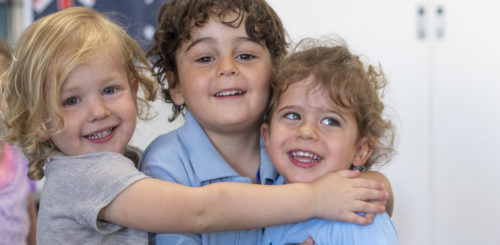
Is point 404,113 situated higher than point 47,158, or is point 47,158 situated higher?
point 47,158

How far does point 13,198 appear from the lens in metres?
1.47

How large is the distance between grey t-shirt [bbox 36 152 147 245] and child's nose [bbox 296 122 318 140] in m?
0.33

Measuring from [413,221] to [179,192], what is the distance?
1580mm

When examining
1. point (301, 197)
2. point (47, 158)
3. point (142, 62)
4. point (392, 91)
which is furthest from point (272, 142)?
point (392, 91)

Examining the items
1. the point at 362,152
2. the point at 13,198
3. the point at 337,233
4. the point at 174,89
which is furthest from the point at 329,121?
the point at 13,198

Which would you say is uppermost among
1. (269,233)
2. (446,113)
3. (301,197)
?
(301,197)

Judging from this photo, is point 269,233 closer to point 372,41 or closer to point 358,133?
point 358,133

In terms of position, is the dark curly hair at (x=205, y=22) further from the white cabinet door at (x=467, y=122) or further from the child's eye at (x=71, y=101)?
the white cabinet door at (x=467, y=122)

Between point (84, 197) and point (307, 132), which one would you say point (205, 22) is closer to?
point (307, 132)

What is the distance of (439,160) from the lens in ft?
7.45

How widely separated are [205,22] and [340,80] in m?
0.34

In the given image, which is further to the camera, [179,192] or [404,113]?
[404,113]

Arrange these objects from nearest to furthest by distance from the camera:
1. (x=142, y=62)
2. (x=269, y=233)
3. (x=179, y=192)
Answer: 1. (x=179, y=192)
2. (x=269, y=233)
3. (x=142, y=62)

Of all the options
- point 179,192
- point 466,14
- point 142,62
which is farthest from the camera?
point 466,14
